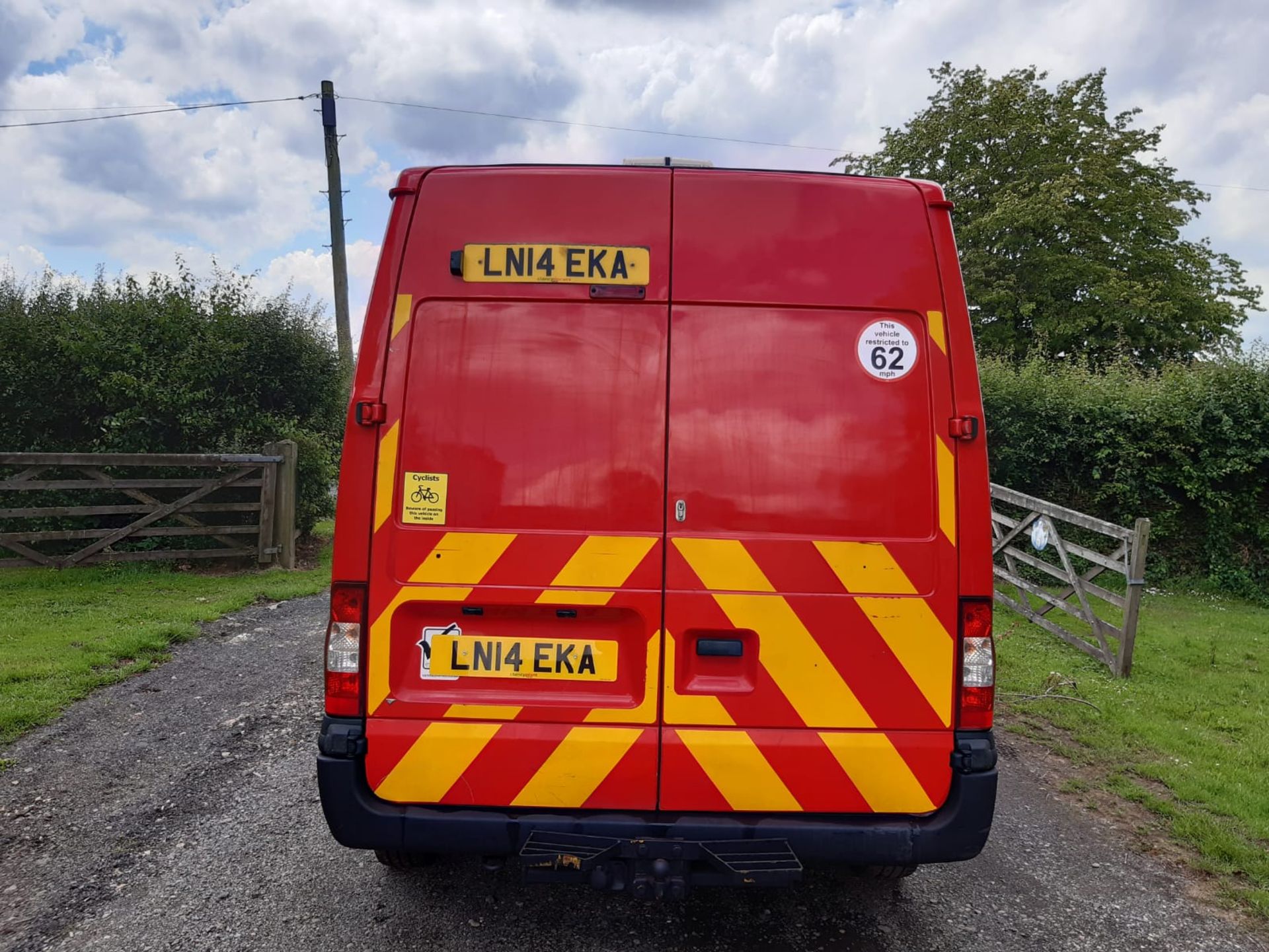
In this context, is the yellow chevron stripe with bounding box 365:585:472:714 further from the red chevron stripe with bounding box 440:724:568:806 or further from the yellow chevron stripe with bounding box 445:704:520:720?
the red chevron stripe with bounding box 440:724:568:806

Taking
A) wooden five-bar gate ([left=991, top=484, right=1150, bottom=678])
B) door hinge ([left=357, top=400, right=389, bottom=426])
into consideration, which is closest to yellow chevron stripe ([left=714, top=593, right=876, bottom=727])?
door hinge ([left=357, top=400, right=389, bottom=426])

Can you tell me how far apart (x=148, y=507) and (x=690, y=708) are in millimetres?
8299

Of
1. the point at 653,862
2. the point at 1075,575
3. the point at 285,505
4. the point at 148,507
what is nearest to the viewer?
the point at 653,862

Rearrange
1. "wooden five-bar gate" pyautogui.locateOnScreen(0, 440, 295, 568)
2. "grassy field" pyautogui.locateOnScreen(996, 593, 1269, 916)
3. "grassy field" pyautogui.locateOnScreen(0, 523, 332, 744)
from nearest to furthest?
"grassy field" pyautogui.locateOnScreen(996, 593, 1269, 916) → "grassy field" pyautogui.locateOnScreen(0, 523, 332, 744) → "wooden five-bar gate" pyautogui.locateOnScreen(0, 440, 295, 568)

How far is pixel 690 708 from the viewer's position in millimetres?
2537

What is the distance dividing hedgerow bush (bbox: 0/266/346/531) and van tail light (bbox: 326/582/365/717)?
8.16 m

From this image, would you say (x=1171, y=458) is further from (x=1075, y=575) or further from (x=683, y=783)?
(x=683, y=783)

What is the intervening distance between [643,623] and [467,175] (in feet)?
5.16

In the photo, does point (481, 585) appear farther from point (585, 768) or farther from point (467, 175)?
point (467, 175)

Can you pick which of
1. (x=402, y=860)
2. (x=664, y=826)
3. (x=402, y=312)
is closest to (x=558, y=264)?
(x=402, y=312)

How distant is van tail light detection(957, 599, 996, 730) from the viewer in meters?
2.56

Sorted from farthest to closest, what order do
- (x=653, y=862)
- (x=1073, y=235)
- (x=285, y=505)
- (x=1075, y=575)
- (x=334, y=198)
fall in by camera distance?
(x=1073, y=235) < (x=334, y=198) < (x=285, y=505) < (x=1075, y=575) < (x=653, y=862)

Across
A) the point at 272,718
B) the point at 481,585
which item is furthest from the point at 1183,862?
the point at 272,718

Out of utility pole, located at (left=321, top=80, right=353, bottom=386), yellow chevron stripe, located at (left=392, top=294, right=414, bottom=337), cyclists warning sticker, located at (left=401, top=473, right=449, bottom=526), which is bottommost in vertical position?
cyclists warning sticker, located at (left=401, top=473, right=449, bottom=526)
